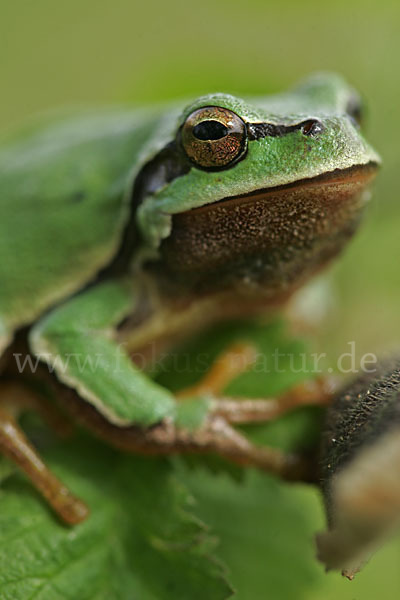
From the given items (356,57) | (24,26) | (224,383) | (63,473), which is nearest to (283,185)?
(224,383)

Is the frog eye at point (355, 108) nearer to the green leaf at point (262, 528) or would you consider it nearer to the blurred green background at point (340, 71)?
the blurred green background at point (340, 71)

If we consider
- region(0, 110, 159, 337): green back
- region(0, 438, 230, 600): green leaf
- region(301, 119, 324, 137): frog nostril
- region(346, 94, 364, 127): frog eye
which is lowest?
region(0, 438, 230, 600): green leaf

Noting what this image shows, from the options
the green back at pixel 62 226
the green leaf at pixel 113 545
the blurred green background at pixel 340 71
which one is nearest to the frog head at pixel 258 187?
the green back at pixel 62 226

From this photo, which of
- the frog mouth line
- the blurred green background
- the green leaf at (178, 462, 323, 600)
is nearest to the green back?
the frog mouth line

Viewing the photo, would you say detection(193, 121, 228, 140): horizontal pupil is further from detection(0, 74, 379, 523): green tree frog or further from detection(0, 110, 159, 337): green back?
detection(0, 110, 159, 337): green back

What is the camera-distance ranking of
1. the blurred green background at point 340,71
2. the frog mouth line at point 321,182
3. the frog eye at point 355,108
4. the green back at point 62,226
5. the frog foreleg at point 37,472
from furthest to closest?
the blurred green background at point 340,71 < the green back at point 62,226 < the frog eye at point 355,108 < the frog foreleg at point 37,472 < the frog mouth line at point 321,182

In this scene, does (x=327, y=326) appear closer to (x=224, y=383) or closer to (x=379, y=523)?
(x=224, y=383)
